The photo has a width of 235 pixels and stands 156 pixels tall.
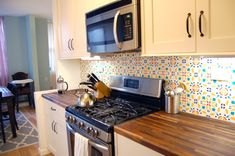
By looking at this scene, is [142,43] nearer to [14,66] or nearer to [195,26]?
[195,26]

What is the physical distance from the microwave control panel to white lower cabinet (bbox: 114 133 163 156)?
72 centimetres

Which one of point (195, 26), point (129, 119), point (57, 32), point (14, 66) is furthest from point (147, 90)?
point (14, 66)

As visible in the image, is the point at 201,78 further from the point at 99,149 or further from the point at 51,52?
the point at 51,52

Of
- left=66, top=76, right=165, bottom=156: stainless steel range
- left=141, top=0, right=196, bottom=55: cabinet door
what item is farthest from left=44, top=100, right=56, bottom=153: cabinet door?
left=141, top=0, right=196, bottom=55: cabinet door

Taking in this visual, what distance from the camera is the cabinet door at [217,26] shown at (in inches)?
38.3

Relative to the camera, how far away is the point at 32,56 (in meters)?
5.68

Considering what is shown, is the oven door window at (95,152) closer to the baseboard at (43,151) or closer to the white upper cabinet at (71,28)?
the white upper cabinet at (71,28)

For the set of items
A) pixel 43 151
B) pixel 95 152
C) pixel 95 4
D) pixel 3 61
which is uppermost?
pixel 95 4

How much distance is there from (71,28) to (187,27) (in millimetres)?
1514

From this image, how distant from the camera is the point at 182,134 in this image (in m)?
1.19

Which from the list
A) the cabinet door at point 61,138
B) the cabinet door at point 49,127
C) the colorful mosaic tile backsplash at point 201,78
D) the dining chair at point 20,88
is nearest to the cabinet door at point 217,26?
the colorful mosaic tile backsplash at point 201,78

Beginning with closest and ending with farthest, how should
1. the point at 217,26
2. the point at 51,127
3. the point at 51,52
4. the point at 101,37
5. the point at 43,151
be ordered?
the point at 217,26, the point at 101,37, the point at 51,127, the point at 43,151, the point at 51,52

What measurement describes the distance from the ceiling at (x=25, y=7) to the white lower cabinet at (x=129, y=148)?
12.5 feet

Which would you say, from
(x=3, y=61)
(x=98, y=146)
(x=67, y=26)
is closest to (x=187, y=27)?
(x=98, y=146)
